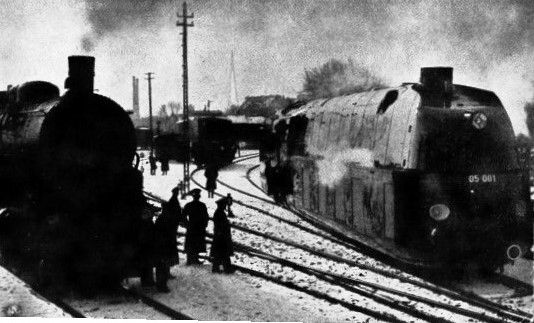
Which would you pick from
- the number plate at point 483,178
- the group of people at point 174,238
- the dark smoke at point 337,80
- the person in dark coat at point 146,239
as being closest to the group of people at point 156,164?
the group of people at point 174,238

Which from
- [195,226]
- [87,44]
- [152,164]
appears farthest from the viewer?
[152,164]

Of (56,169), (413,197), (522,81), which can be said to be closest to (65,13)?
(56,169)

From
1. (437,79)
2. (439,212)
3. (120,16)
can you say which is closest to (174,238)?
(120,16)

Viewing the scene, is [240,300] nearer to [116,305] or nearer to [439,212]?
[116,305]

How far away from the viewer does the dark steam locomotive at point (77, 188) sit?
25.5 ft

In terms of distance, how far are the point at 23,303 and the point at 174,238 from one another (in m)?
1.97

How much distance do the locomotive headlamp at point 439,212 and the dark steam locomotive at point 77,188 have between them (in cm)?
369

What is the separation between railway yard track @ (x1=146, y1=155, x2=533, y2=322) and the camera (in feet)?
21.4

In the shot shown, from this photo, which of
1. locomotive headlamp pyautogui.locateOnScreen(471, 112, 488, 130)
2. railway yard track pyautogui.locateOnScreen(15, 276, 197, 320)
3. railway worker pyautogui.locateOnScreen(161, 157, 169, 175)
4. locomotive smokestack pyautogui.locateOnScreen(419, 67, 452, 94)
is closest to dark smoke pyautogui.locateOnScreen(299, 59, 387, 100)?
locomotive smokestack pyautogui.locateOnScreen(419, 67, 452, 94)

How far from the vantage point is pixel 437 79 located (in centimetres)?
743

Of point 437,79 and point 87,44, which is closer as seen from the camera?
point 437,79

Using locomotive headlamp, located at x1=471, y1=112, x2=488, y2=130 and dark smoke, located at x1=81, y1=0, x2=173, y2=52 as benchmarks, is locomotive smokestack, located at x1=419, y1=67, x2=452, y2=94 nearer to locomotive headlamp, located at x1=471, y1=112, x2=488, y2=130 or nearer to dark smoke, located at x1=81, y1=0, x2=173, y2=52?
locomotive headlamp, located at x1=471, y1=112, x2=488, y2=130

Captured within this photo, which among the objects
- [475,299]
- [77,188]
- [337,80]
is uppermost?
[337,80]

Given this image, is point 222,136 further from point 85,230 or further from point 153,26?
point 85,230
